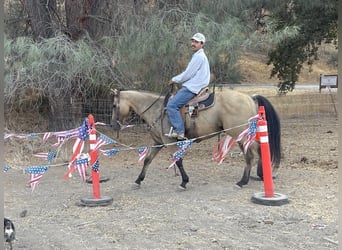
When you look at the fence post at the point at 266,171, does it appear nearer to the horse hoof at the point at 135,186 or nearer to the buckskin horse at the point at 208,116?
the buckskin horse at the point at 208,116

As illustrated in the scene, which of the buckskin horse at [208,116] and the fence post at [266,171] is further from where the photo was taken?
the buckskin horse at [208,116]

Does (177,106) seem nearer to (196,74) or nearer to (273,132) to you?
(196,74)

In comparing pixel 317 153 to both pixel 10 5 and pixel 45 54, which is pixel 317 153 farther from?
pixel 10 5

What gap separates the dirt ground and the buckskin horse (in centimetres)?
53

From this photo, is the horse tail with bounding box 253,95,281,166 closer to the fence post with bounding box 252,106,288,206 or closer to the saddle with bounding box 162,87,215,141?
the saddle with bounding box 162,87,215,141

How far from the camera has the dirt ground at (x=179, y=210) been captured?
188 inches

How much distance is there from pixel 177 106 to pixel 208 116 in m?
0.52

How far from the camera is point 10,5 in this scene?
10258 mm

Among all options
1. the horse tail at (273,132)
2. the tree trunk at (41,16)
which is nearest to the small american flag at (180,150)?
the horse tail at (273,132)

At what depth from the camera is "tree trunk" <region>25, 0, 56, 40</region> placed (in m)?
9.78

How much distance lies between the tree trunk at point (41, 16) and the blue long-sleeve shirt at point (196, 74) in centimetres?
393

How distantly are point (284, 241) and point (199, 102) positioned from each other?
9.43 feet

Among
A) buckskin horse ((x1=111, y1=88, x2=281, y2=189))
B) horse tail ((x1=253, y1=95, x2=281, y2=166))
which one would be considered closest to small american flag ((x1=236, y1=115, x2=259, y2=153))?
buckskin horse ((x1=111, y1=88, x2=281, y2=189))

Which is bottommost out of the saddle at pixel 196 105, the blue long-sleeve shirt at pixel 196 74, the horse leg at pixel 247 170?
the horse leg at pixel 247 170
